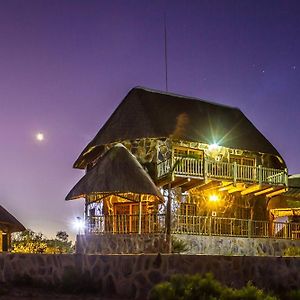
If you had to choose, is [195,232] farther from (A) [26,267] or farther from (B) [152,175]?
(A) [26,267]

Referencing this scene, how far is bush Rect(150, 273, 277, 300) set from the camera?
1075 centimetres

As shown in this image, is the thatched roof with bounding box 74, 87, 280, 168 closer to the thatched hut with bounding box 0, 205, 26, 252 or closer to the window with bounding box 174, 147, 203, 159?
the window with bounding box 174, 147, 203, 159

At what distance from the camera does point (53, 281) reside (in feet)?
47.6

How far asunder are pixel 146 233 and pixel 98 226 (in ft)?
9.65

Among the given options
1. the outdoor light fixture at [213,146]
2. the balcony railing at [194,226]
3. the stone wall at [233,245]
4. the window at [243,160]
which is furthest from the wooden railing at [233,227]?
the outdoor light fixture at [213,146]

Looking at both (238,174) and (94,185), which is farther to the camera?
(238,174)

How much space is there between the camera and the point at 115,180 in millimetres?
25500

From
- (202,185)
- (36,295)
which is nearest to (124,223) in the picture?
(202,185)

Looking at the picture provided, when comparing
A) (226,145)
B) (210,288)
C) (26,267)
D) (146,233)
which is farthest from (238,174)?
(210,288)

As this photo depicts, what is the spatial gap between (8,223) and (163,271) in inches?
723

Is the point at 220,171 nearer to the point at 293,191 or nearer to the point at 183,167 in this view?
the point at 183,167

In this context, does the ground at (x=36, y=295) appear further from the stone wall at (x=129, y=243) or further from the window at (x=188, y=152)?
the window at (x=188, y=152)

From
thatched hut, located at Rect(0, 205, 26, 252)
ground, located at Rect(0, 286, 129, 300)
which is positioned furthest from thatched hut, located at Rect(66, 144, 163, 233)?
ground, located at Rect(0, 286, 129, 300)

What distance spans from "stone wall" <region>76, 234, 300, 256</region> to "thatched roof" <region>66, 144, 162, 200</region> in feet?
6.33
